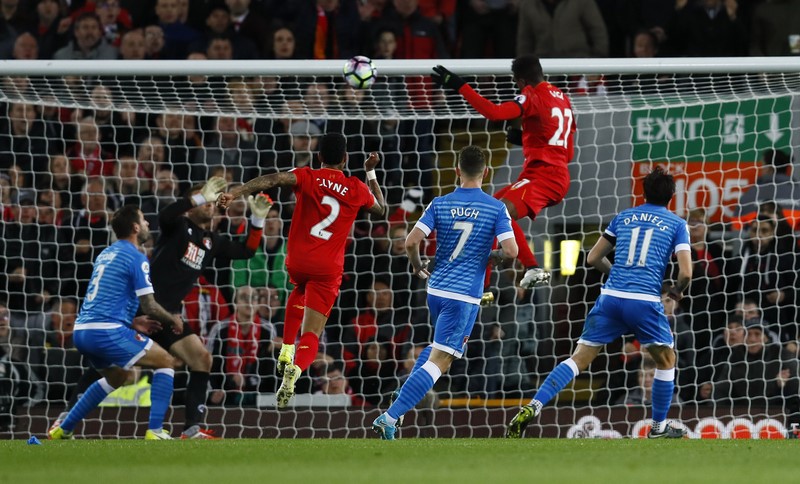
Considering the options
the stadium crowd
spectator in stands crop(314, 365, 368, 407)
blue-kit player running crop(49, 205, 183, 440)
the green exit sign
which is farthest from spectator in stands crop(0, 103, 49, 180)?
the green exit sign

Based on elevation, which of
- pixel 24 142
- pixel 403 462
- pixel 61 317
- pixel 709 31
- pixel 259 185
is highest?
→ pixel 709 31

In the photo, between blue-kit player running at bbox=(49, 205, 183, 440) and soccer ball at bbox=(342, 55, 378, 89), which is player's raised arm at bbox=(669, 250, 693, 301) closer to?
soccer ball at bbox=(342, 55, 378, 89)

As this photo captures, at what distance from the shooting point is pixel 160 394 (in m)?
10.3

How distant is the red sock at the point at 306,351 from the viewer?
30.2 feet

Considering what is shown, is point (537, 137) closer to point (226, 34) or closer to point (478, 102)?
point (478, 102)

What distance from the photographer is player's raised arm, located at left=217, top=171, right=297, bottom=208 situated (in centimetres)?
860

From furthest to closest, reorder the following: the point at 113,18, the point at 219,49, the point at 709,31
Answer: the point at 113,18
the point at 709,31
the point at 219,49

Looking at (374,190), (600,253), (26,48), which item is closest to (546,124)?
(600,253)

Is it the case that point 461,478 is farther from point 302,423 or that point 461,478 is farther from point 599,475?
point 302,423

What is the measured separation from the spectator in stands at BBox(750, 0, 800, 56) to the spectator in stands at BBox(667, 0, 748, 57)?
0.15 metres

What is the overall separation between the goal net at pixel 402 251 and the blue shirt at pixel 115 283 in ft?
6.82

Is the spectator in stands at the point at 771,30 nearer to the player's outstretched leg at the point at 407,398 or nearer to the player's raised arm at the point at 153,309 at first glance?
the player's outstretched leg at the point at 407,398

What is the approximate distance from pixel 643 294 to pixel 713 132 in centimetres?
427

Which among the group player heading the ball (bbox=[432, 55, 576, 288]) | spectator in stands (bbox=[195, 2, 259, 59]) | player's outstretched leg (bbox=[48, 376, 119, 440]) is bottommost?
player's outstretched leg (bbox=[48, 376, 119, 440])
